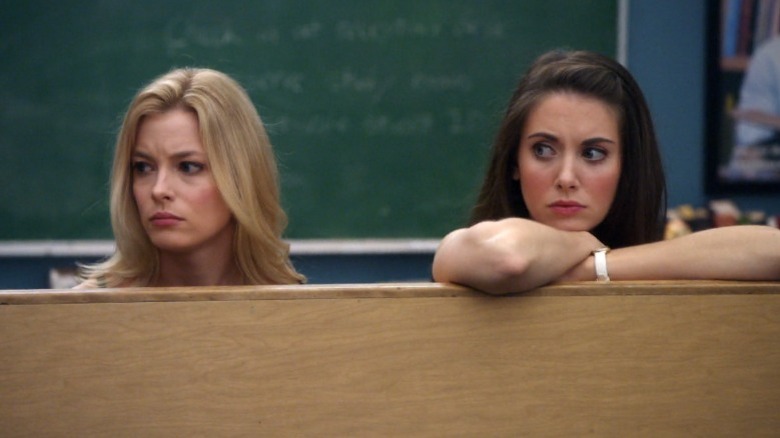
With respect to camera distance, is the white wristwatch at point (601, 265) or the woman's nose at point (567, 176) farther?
the woman's nose at point (567, 176)

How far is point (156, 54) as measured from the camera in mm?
3893

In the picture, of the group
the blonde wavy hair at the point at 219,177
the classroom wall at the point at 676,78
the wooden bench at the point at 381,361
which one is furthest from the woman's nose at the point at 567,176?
the classroom wall at the point at 676,78

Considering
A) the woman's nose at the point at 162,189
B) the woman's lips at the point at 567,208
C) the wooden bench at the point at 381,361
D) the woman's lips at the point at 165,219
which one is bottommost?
the wooden bench at the point at 381,361

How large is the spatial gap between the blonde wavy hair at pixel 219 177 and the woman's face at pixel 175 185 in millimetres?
19

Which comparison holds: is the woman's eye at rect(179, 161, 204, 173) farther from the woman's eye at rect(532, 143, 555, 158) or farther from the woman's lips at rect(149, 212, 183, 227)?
the woman's eye at rect(532, 143, 555, 158)

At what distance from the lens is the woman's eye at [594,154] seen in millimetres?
1892

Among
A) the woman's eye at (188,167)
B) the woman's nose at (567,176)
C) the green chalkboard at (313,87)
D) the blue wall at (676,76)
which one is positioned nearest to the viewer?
the woman's nose at (567,176)

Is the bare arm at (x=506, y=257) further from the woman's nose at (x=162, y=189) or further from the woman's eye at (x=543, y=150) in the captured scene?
the woman's nose at (x=162, y=189)

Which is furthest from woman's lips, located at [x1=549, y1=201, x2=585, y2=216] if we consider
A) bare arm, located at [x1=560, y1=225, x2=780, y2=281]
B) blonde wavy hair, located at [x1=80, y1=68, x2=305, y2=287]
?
blonde wavy hair, located at [x1=80, y1=68, x2=305, y2=287]

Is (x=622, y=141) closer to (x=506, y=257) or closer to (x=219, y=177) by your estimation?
(x=506, y=257)

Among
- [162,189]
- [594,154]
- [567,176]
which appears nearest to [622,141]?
[594,154]

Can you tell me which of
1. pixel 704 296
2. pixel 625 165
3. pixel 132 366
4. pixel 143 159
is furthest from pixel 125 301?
pixel 625 165

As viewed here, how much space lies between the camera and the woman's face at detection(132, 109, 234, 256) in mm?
1882

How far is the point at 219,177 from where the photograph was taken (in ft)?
6.29
